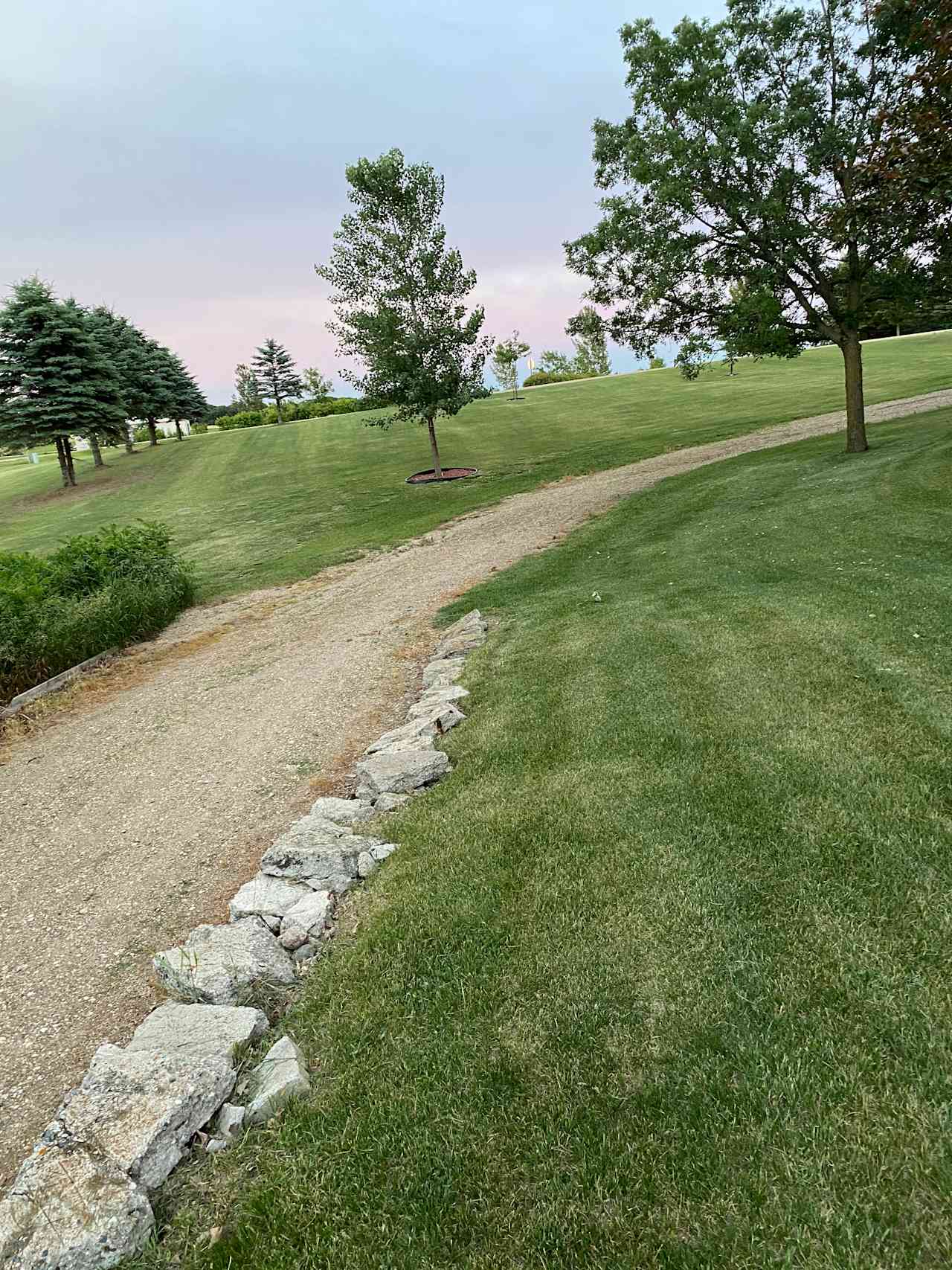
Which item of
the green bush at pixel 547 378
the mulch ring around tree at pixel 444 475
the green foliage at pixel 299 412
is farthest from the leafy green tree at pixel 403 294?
the green bush at pixel 547 378

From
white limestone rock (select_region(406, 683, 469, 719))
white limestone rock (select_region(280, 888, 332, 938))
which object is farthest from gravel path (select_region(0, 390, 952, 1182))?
white limestone rock (select_region(280, 888, 332, 938))

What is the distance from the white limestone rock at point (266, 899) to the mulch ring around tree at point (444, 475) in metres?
19.6

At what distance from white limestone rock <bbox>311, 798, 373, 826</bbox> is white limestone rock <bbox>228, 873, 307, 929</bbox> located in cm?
66

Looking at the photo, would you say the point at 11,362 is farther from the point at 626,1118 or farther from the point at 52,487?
the point at 626,1118

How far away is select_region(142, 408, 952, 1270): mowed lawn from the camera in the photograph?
1925 millimetres

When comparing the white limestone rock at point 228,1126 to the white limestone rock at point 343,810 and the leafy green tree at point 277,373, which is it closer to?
the white limestone rock at point 343,810

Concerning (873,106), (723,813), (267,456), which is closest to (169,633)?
(723,813)

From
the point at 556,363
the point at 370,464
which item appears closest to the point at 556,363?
the point at 556,363

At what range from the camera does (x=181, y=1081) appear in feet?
8.09

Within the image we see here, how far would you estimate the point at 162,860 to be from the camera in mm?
4664

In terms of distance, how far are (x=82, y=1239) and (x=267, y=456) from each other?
1348 inches

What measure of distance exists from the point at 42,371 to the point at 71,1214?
3429cm

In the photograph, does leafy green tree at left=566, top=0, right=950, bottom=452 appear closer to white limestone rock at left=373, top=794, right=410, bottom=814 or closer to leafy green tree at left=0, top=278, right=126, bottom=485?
white limestone rock at left=373, top=794, right=410, bottom=814

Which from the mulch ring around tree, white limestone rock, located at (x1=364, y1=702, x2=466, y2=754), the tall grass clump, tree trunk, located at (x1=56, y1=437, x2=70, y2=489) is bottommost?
white limestone rock, located at (x1=364, y1=702, x2=466, y2=754)
